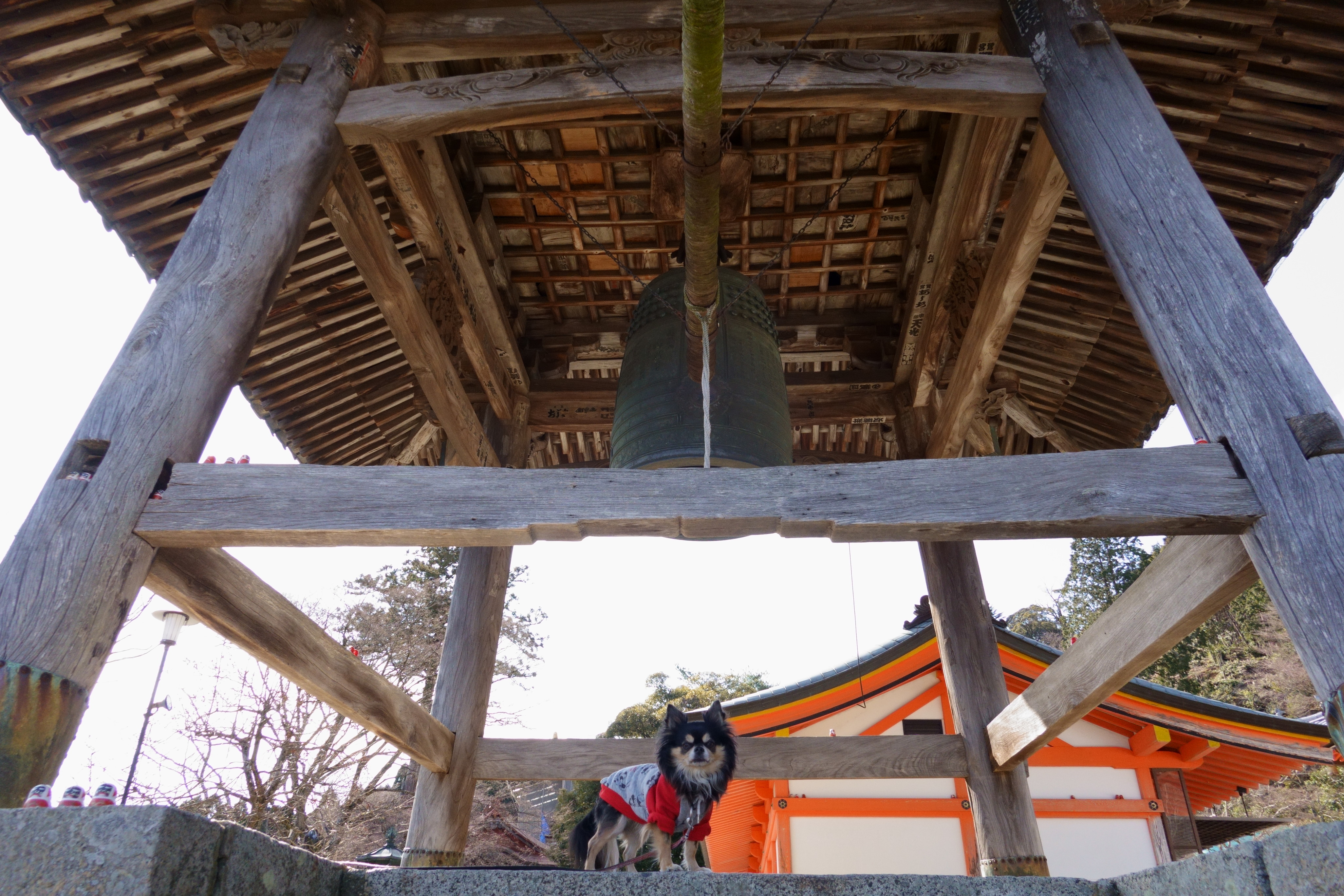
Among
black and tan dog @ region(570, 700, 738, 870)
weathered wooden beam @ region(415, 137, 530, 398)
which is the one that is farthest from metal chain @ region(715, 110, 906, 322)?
black and tan dog @ region(570, 700, 738, 870)

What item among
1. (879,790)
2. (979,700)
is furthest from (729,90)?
(879,790)

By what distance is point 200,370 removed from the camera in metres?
2.88

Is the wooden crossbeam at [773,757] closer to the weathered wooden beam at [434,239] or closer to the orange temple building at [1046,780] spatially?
the weathered wooden beam at [434,239]

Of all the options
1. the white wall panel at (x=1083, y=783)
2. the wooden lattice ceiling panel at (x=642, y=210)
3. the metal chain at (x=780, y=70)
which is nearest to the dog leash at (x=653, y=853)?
the metal chain at (x=780, y=70)

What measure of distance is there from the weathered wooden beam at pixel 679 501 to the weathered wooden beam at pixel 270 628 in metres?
0.17

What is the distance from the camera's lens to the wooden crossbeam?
510 cm

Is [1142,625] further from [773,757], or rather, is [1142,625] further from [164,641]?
[164,641]

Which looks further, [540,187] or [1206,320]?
[540,187]

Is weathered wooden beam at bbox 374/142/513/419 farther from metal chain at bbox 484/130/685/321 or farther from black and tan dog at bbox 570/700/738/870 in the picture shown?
black and tan dog at bbox 570/700/738/870

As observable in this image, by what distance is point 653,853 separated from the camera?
128 inches

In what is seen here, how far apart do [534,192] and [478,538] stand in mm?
3607

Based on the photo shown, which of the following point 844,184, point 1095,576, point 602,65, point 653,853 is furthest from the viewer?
point 1095,576

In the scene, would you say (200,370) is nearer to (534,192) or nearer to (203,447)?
(203,447)

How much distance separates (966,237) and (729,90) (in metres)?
2.06
